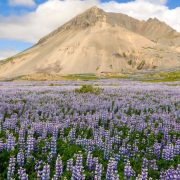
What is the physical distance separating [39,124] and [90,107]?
5118mm


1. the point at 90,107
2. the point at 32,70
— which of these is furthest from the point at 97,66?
the point at 90,107

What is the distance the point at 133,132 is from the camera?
1239 centimetres

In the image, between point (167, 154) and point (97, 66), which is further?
point (97, 66)

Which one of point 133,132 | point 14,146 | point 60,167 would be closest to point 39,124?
point 14,146

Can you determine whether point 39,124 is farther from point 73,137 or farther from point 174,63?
point 174,63

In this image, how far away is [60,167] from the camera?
26.0 feet

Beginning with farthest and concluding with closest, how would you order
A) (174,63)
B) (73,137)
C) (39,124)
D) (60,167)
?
(174,63) < (39,124) < (73,137) < (60,167)

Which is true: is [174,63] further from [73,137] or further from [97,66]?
[73,137]

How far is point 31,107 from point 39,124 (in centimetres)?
442

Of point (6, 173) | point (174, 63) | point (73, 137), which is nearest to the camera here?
point (6, 173)

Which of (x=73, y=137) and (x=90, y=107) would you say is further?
(x=90, y=107)

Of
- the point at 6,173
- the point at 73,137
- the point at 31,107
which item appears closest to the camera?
the point at 6,173

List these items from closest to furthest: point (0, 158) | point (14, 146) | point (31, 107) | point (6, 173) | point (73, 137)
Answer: point (6, 173), point (0, 158), point (14, 146), point (73, 137), point (31, 107)

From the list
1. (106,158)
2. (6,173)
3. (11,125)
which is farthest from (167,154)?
(11,125)
